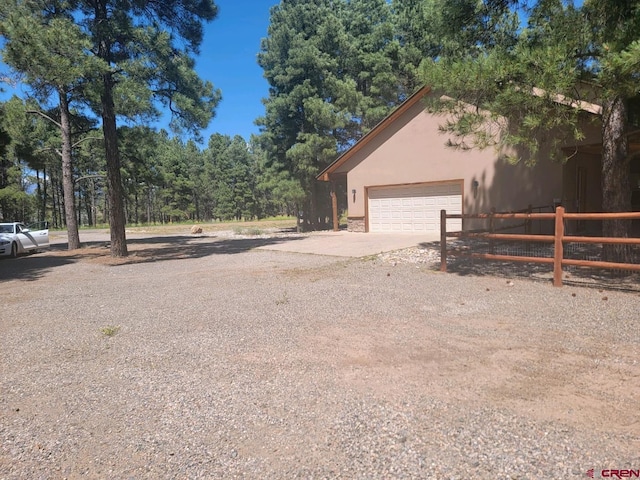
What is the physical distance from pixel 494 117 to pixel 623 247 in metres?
3.42

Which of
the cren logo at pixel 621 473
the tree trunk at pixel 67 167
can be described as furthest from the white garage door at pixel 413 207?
the cren logo at pixel 621 473

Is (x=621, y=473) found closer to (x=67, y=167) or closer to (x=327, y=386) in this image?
(x=327, y=386)

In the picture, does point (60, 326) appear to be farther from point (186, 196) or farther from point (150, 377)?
point (186, 196)

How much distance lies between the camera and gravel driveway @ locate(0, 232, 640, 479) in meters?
2.40

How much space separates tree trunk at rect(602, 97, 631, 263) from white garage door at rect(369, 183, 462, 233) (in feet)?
28.1

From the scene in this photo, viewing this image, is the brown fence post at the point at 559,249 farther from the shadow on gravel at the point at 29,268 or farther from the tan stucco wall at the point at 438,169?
the shadow on gravel at the point at 29,268

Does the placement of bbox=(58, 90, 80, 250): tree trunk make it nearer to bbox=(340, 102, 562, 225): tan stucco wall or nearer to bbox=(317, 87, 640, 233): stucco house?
bbox=(317, 87, 640, 233): stucco house

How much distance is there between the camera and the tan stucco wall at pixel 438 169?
13742mm

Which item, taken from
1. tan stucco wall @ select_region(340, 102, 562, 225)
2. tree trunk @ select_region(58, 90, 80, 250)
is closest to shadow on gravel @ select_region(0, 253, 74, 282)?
tree trunk @ select_region(58, 90, 80, 250)

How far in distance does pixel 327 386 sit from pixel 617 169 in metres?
7.05

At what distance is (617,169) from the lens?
7227 mm

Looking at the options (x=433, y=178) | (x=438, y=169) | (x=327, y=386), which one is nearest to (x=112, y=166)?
(x=433, y=178)

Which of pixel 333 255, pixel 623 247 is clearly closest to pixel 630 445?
Answer: pixel 623 247

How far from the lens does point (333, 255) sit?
11820mm
